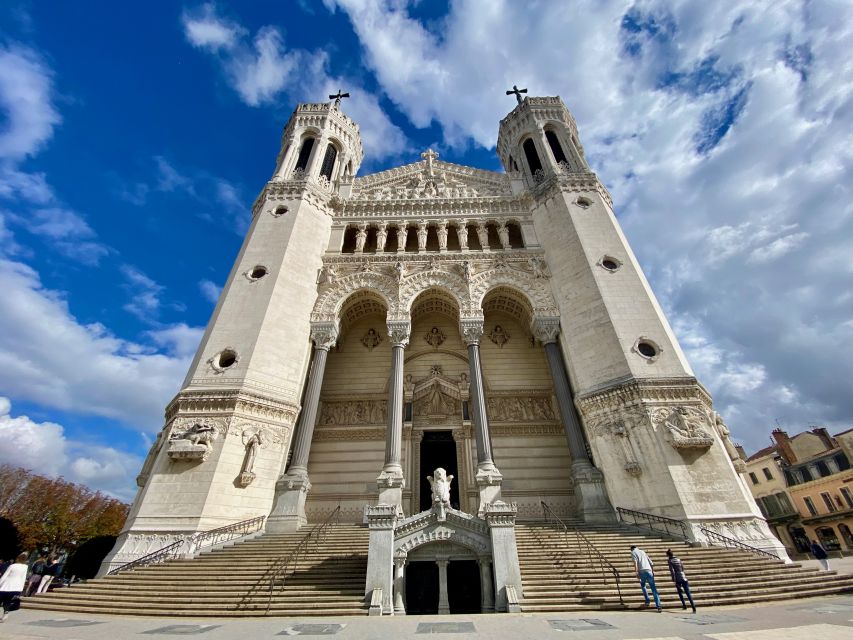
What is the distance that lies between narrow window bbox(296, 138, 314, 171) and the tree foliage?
34.6 metres

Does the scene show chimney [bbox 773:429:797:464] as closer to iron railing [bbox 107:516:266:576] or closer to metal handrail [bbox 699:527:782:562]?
metal handrail [bbox 699:527:782:562]

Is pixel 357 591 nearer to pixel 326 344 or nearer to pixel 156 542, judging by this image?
pixel 156 542

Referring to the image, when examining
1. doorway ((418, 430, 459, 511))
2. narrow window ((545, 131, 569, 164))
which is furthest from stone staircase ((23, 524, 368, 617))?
narrow window ((545, 131, 569, 164))

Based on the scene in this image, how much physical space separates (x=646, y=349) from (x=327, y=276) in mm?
13108

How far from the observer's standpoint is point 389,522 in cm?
808

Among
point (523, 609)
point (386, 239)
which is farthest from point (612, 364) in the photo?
point (386, 239)

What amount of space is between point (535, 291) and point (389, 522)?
12.0m

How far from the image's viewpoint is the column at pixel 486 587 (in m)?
7.71

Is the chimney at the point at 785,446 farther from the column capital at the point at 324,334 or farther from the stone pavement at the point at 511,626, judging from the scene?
the column capital at the point at 324,334

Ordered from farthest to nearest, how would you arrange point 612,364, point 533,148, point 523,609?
point 533,148 < point 612,364 < point 523,609

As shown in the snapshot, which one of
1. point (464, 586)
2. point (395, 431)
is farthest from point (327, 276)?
point (464, 586)

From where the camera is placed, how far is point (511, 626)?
5887 millimetres

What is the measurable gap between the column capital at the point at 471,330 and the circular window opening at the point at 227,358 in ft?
28.4

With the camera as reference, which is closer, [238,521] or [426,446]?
[238,521]
